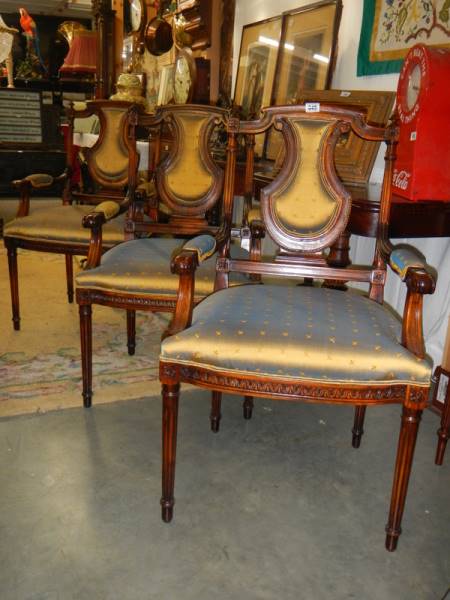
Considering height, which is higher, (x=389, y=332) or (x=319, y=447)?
(x=389, y=332)

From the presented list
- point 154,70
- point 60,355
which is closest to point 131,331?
point 60,355

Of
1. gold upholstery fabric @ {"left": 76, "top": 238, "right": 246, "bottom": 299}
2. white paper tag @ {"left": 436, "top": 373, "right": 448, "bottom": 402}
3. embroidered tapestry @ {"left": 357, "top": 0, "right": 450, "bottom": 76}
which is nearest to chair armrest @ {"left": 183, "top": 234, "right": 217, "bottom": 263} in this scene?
gold upholstery fabric @ {"left": 76, "top": 238, "right": 246, "bottom": 299}

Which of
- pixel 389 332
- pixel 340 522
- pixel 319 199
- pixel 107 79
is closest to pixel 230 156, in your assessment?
pixel 319 199

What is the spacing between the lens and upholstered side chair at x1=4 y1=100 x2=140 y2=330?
2492mm

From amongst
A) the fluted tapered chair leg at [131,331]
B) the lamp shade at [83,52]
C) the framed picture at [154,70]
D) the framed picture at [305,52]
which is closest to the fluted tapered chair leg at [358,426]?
the fluted tapered chair leg at [131,331]

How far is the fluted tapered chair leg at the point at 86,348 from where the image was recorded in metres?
1.90

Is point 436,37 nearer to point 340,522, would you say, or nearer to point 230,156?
point 230,156

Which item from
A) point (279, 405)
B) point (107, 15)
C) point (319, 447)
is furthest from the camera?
point (107, 15)

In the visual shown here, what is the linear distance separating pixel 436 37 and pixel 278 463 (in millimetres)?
1759

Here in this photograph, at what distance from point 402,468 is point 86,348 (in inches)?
44.5

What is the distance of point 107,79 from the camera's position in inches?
285

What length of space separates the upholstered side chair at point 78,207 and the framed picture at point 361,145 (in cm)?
94

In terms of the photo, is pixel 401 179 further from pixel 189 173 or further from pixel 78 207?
pixel 78 207

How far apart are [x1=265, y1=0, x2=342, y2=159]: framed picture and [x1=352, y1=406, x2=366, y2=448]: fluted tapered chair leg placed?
1620 mm
